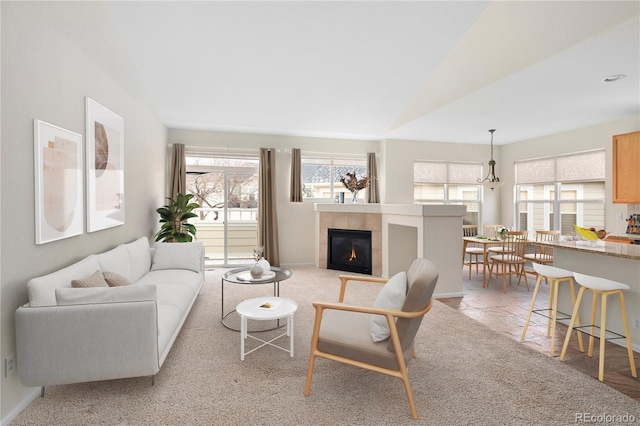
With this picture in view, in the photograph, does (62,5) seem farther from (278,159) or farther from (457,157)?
(457,157)

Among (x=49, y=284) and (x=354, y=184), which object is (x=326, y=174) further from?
(x=49, y=284)

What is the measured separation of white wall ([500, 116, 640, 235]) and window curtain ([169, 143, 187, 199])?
22.8 feet

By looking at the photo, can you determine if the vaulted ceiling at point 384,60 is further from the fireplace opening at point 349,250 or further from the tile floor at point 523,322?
the tile floor at point 523,322

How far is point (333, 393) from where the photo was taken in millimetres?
2301

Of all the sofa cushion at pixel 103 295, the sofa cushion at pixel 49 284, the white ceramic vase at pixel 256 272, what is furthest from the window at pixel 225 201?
the sofa cushion at pixel 103 295

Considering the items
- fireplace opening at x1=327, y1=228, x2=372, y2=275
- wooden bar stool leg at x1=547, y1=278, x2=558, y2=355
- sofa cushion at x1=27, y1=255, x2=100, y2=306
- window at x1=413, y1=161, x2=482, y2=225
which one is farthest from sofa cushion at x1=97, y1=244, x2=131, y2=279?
window at x1=413, y1=161, x2=482, y2=225

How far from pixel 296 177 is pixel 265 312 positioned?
4.31 metres

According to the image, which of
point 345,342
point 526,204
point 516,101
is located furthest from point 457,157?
point 345,342

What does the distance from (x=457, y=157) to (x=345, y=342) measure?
6.42 m

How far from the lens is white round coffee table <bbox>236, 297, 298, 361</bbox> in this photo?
8.97 ft

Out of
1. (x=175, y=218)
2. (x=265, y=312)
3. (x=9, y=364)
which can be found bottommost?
(x=9, y=364)

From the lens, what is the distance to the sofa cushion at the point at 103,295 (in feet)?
7.20

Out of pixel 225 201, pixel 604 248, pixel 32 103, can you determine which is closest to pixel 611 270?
pixel 604 248

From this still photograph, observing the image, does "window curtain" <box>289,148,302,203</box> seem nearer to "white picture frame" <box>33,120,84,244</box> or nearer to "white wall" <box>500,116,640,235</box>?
"white picture frame" <box>33,120,84,244</box>
